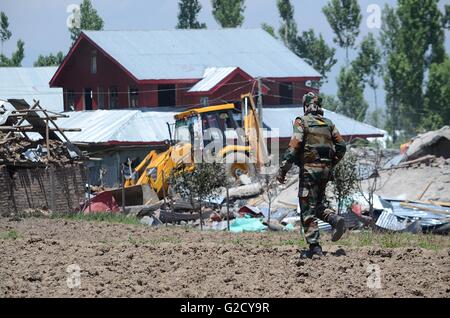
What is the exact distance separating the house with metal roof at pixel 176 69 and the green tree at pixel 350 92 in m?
24.1

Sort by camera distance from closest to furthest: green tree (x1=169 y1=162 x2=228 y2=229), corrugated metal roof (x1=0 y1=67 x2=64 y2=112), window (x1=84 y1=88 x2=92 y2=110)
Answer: green tree (x1=169 y1=162 x2=228 y2=229), window (x1=84 y1=88 x2=92 y2=110), corrugated metal roof (x1=0 y1=67 x2=64 y2=112)

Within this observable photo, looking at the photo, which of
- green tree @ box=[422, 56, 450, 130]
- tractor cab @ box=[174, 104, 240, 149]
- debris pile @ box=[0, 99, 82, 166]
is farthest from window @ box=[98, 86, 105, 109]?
green tree @ box=[422, 56, 450, 130]

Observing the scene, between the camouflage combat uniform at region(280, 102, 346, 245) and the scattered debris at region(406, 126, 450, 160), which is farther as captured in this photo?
the scattered debris at region(406, 126, 450, 160)

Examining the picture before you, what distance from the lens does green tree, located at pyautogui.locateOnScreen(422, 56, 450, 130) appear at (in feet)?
225

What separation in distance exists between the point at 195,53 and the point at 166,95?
3.93 metres

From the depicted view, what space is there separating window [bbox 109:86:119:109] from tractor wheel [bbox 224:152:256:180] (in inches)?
749

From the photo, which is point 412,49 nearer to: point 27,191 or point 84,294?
point 27,191

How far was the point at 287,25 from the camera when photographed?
7894 cm

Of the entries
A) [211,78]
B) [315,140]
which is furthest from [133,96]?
[315,140]

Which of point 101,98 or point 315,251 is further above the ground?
point 315,251

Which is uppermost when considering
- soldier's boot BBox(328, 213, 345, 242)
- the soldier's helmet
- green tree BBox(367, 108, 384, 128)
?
the soldier's helmet

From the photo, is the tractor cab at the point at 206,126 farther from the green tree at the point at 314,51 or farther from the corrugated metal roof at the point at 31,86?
the green tree at the point at 314,51

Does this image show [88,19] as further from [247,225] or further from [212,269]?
[212,269]

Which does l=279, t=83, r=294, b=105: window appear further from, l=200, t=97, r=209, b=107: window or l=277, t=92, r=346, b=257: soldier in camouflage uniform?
l=277, t=92, r=346, b=257: soldier in camouflage uniform
